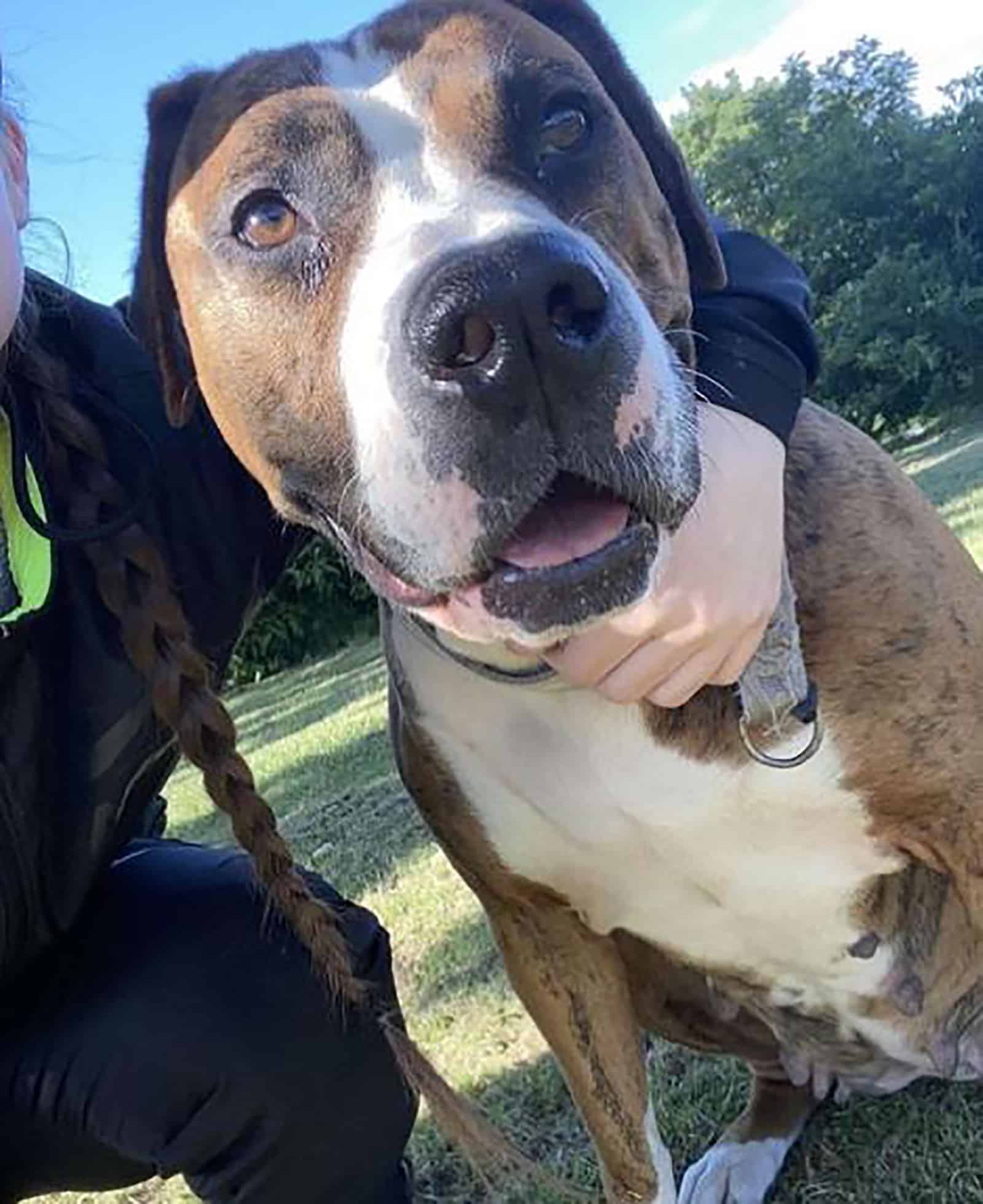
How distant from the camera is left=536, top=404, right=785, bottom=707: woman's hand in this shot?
76.3 inches

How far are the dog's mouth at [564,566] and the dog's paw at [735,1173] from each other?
121 centimetres

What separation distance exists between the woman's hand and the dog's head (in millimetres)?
150

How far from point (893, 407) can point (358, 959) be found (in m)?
26.5

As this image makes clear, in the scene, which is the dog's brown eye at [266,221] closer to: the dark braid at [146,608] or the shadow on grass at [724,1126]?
the dark braid at [146,608]

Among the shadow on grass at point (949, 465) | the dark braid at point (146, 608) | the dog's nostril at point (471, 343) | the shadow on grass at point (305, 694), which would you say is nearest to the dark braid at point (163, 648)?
the dark braid at point (146, 608)

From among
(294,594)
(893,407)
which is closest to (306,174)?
(294,594)

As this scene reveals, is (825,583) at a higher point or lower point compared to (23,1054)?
higher

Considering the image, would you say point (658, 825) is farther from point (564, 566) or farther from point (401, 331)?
point (401, 331)

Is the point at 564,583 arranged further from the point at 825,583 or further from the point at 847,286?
the point at 847,286

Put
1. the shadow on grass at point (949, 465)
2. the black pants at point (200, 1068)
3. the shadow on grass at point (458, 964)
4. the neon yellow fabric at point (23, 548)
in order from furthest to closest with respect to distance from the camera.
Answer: the shadow on grass at point (949, 465) < the shadow on grass at point (458, 964) < the black pants at point (200, 1068) < the neon yellow fabric at point (23, 548)

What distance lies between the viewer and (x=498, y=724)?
2238 millimetres

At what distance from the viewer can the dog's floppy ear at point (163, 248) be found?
2215 millimetres

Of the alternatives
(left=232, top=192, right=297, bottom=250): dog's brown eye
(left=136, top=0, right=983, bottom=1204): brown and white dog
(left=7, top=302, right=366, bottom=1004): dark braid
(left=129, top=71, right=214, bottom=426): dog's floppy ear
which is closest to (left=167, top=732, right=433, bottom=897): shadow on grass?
(left=136, top=0, right=983, bottom=1204): brown and white dog

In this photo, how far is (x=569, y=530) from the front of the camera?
67.6 inches
